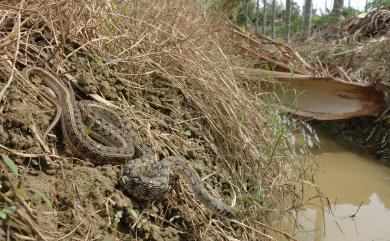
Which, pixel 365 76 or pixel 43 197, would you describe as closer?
pixel 43 197

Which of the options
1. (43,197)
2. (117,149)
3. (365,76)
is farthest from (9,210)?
(365,76)

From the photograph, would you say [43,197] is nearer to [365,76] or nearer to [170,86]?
[170,86]

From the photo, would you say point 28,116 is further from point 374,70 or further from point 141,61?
point 374,70

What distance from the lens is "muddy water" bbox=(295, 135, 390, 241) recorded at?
528 centimetres

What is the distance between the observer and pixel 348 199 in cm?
639

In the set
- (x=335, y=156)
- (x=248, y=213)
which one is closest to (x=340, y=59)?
(x=335, y=156)

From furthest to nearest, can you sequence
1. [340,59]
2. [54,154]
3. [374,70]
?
[340,59]
[374,70]
[54,154]

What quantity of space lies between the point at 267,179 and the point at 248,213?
67 cm

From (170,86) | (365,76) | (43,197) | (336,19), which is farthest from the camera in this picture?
(336,19)

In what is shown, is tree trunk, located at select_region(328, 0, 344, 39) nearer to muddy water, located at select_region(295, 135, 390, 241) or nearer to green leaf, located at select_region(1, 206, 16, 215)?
muddy water, located at select_region(295, 135, 390, 241)

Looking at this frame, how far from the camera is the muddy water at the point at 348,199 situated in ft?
17.3

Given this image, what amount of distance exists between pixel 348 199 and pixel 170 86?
121 inches

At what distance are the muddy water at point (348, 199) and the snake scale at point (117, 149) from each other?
5.36 ft

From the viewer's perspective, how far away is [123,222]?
3.36 meters
